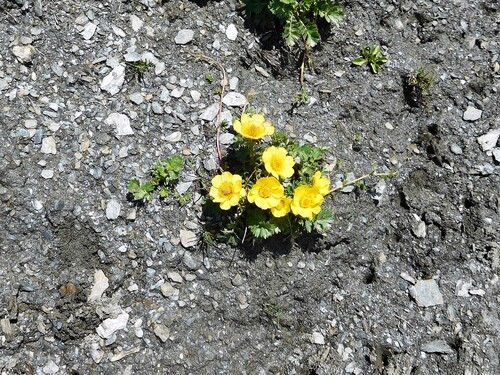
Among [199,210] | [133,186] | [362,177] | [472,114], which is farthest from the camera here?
[472,114]

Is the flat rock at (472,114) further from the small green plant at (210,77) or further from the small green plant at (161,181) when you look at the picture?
the small green plant at (161,181)

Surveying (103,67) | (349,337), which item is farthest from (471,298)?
(103,67)

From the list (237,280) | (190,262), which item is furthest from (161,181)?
(237,280)

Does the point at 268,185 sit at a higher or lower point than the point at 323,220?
higher

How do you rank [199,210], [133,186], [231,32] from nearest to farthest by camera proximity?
[133,186], [199,210], [231,32]

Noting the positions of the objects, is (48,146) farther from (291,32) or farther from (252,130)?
(291,32)

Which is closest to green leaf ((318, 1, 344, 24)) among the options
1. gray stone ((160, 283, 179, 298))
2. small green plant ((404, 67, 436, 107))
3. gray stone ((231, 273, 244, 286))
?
small green plant ((404, 67, 436, 107))

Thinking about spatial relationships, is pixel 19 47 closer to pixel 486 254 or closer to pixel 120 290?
pixel 120 290

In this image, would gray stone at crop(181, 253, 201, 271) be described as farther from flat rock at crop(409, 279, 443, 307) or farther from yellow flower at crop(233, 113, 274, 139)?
flat rock at crop(409, 279, 443, 307)
